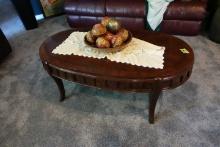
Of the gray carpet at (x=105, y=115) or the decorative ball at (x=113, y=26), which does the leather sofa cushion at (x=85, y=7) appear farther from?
the decorative ball at (x=113, y=26)

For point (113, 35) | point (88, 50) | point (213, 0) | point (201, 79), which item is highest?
point (113, 35)

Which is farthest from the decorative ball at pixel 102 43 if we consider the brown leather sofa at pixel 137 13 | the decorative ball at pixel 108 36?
the brown leather sofa at pixel 137 13

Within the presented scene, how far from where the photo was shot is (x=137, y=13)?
240 centimetres

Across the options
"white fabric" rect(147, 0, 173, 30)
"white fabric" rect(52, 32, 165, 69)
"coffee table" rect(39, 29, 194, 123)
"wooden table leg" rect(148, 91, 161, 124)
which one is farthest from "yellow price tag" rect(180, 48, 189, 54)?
"white fabric" rect(147, 0, 173, 30)

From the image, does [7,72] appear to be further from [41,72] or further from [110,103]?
[110,103]

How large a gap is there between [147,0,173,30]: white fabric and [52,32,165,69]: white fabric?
0.93 meters

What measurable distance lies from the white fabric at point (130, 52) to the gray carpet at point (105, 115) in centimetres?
49

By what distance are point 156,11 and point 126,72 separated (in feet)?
4.51

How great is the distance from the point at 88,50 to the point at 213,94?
3.85 feet

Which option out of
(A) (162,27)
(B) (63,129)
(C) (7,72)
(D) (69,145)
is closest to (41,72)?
(C) (7,72)

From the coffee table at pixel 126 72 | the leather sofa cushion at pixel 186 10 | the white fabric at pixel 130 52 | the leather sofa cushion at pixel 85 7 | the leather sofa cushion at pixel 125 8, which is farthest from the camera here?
the leather sofa cushion at pixel 85 7

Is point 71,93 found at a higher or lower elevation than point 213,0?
lower

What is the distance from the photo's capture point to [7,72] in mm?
2162

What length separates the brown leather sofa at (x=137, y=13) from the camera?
2266 mm
